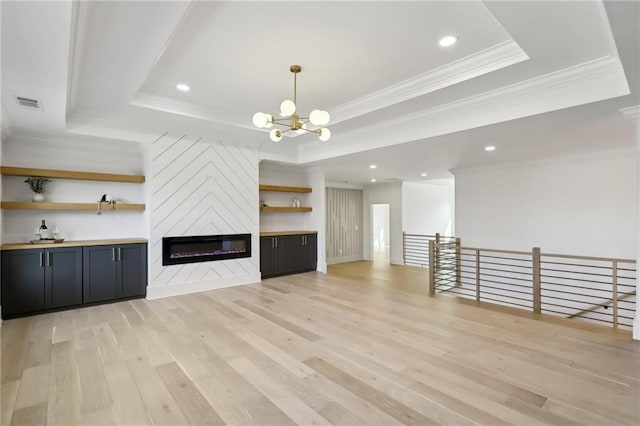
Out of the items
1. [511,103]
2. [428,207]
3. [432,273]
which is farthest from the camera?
[428,207]

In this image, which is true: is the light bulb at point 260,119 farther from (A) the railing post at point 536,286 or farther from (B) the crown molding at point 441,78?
(A) the railing post at point 536,286

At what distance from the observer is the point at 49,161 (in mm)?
4934

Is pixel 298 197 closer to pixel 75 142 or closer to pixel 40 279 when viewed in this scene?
pixel 75 142

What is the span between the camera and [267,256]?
6.79m

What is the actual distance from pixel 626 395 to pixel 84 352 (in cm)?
483

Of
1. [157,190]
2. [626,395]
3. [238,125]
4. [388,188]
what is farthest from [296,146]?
[626,395]

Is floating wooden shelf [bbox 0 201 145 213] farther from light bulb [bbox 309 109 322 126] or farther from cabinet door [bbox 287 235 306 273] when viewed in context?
light bulb [bbox 309 109 322 126]

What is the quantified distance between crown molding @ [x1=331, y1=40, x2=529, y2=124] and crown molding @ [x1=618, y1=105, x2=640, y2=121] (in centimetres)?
154

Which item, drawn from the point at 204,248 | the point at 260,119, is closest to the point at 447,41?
the point at 260,119

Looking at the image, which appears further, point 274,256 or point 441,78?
point 274,256

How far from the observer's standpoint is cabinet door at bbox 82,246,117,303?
468 centimetres

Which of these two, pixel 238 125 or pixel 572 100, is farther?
pixel 238 125

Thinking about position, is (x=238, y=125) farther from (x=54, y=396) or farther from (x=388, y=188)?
(x=388, y=188)

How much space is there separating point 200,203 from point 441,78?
443cm
